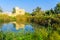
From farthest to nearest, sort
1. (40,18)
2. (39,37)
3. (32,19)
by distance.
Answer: (32,19) → (40,18) → (39,37)

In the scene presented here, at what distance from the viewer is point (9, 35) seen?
5.75m

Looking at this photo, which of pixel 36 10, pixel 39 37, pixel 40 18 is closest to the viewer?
pixel 39 37

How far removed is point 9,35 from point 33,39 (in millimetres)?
713

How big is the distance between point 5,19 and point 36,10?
5.28 m

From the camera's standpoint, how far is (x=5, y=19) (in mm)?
22531

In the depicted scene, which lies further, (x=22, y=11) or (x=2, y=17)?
(x=22, y=11)

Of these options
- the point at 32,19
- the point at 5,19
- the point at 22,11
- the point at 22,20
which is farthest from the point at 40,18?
the point at 22,11

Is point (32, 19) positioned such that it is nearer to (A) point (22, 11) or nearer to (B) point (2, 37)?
(A) point (22, 11)

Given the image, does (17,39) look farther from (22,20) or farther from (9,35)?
(22,20)

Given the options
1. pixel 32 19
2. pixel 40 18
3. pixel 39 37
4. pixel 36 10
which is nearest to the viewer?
pixel 39 37

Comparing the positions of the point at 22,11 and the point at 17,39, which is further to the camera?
the point at 22,11

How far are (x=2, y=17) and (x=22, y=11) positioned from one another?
20.3ft

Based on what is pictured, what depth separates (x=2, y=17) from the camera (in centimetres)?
2216

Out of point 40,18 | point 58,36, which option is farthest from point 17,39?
point 40,18
